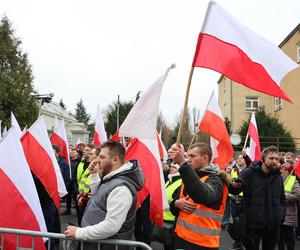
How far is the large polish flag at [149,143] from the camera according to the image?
3689mm

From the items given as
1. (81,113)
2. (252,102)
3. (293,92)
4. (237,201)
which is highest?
(81,113)

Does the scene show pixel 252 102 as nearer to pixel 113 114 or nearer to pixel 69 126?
pixel 113 114

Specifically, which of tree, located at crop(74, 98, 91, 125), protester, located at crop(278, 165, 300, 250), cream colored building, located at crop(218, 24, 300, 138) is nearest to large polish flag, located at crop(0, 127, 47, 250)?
protester, located at crop(278, 165, 300, 250)

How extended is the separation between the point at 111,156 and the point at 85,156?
6.18 m

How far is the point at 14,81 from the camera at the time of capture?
32250mm

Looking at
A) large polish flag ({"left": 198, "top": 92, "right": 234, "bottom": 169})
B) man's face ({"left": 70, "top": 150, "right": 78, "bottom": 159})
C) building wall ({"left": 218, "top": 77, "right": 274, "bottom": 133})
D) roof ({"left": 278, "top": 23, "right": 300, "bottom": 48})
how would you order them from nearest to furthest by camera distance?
large polish flag ({"left": 198, "top": 92, "right": 234, "bottom": 169})
man's face ({"left": 70, "top": 150, "right": 78, "bottom": 159})
roof ({"left": 278, "top": 23, "right": 300, "bottom": 48})
building wall ({"left": 218, "top": 77, "right": 274, "bottom": 133})

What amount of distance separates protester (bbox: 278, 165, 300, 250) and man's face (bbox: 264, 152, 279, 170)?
1.75m

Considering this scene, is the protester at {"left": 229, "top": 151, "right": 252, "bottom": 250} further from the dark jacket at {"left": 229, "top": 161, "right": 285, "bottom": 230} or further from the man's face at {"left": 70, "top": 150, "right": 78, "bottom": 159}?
the man's face at {"left": 70, "top": 150, "right": 78, "bottom": 159}

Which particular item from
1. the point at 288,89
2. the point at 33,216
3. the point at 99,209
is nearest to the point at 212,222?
the point at 99,209

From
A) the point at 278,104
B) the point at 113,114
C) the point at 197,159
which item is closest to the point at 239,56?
the point at 197,159

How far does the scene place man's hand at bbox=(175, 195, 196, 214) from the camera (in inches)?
145

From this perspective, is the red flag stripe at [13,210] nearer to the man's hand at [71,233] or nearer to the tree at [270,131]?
the man's hand at [71,233]

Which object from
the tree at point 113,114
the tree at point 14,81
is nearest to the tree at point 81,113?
the tree at point 113,114

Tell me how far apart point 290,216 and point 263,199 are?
5.40ft
